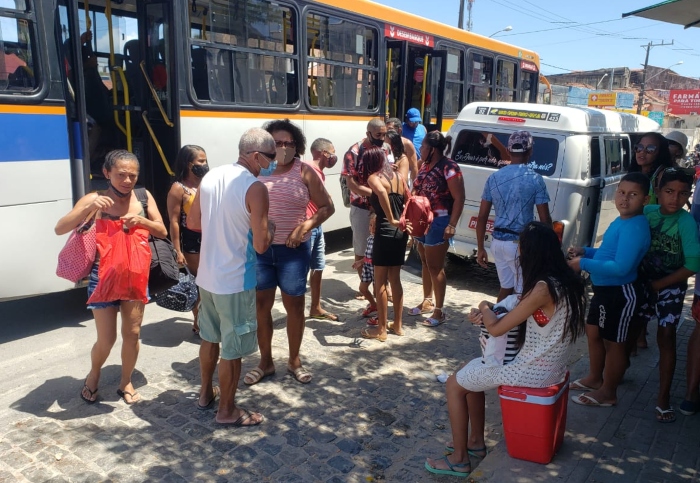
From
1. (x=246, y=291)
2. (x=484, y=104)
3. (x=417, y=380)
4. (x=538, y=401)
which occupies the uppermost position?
(x=484, y=104)

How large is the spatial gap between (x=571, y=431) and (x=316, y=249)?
110 inches

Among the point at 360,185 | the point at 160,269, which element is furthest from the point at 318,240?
the point at 160,269

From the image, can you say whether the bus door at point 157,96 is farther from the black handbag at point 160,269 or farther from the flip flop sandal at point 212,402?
the flip flop sandal at point 212,402

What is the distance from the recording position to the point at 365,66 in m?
8.65

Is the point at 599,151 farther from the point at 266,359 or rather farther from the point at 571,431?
the point at 266,359

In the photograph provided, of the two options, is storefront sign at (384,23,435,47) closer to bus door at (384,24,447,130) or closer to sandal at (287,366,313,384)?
bus door at (384,24,447,130)

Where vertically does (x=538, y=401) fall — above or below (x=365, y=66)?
below

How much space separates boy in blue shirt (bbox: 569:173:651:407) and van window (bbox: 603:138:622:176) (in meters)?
3.25

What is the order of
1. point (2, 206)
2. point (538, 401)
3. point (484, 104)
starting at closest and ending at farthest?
point (538, 401) → point (2, 206) → point (484, 104)

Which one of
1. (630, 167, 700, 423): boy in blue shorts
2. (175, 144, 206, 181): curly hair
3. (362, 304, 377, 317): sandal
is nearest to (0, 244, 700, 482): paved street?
(630, 167, 700, 423): boy in blue shorts

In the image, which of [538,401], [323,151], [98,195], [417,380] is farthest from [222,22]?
[538,401]

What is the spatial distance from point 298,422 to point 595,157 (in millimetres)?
4537

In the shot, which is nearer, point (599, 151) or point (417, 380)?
point (417, 380)

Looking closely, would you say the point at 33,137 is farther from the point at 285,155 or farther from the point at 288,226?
the point at 288,226
